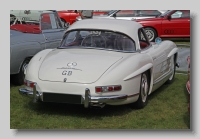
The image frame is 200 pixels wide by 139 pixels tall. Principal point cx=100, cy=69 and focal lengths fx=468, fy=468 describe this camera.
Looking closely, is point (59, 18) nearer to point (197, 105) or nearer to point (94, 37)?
point (94, 37)

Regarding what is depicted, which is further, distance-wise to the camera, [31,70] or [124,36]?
[124,36]

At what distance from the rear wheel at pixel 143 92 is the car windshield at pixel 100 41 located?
19.3 inches

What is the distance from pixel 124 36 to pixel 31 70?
5.03ft

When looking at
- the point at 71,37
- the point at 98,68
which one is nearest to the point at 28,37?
the point at 71,37

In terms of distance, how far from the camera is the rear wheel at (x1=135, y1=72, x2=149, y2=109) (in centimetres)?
661

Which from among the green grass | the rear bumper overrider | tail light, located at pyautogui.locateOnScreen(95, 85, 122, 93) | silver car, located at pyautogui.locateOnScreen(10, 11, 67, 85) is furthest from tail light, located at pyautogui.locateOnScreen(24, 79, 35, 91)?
silver car, located at pyautogui.locateOnScreen(10, 11, 67, 85)

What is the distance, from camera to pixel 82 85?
19.6 feet

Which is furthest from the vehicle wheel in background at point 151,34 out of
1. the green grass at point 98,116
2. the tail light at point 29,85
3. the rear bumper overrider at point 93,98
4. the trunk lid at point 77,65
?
the tail light at point 29,85

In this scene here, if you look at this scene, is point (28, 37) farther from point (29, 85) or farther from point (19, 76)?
point (29, 85)

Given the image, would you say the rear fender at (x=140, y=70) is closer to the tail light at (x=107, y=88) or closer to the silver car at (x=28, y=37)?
the tail light at (x=107, y=88)

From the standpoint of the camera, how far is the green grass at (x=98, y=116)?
6.02 metres

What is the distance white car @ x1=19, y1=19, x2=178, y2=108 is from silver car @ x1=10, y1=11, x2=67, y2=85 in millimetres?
994

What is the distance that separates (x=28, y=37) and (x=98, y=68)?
2.45 meters

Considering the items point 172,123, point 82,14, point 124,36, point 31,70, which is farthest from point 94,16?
point 172,123
